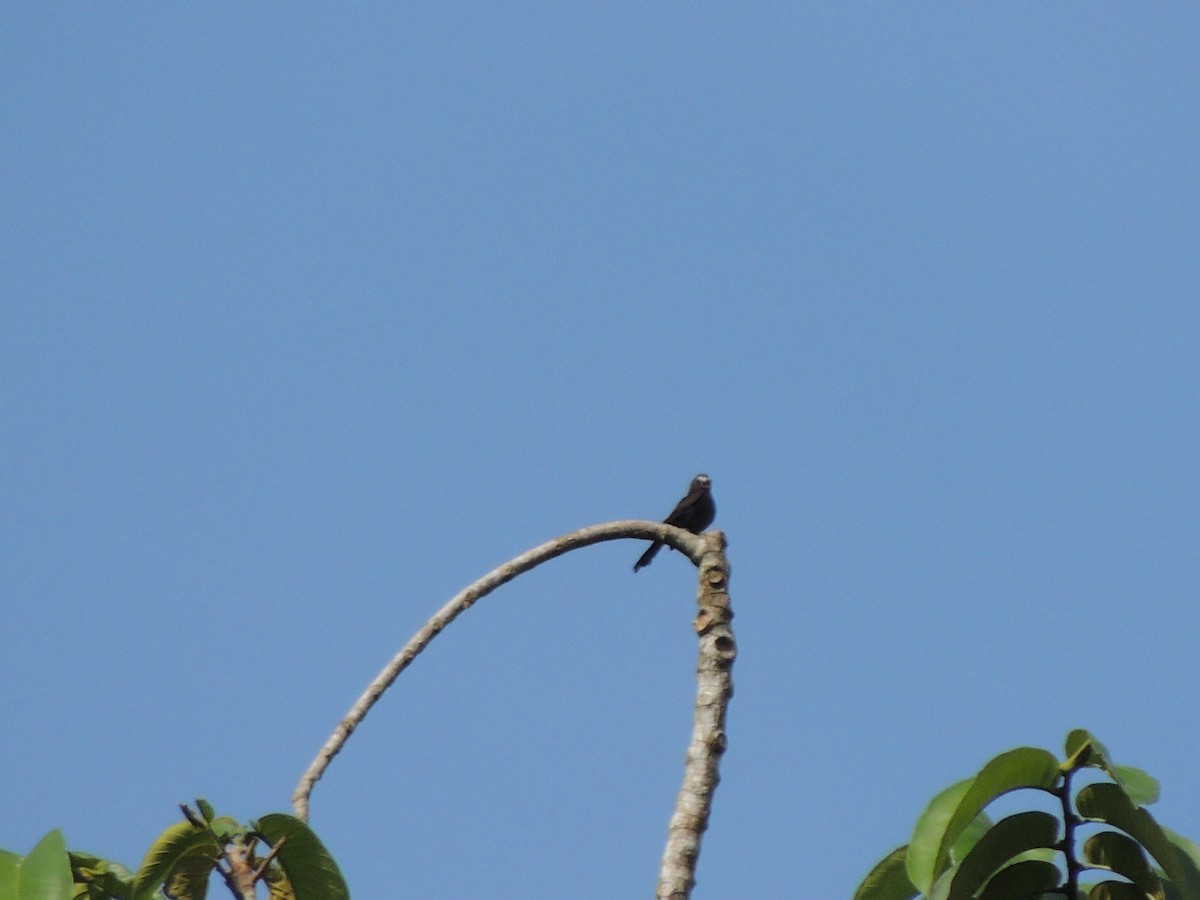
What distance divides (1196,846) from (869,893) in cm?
69

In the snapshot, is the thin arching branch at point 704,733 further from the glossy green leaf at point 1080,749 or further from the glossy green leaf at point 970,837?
the glossy green leaf at point 1080,749

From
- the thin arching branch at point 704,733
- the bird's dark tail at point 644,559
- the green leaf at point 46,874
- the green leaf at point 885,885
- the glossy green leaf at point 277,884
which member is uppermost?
the bird's dark tail at point 644,559

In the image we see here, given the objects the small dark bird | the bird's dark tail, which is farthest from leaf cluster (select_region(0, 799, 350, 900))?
the small dark bird

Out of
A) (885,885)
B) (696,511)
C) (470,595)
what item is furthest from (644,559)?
(885,885)

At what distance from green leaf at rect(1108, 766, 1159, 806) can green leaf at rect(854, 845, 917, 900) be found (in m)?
0.56

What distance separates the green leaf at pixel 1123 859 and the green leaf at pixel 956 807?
30 centimetres

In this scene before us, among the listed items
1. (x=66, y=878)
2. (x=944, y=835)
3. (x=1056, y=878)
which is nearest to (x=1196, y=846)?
(x=1056, y=878)

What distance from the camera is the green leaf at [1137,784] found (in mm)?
2475

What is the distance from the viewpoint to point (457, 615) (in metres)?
3.57

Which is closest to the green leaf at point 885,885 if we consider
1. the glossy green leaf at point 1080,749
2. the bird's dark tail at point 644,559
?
the glossy green leaf at point 1080,749

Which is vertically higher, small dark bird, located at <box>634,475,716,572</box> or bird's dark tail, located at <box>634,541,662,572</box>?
small dark bird, located at <box>634,475,716,572</box>

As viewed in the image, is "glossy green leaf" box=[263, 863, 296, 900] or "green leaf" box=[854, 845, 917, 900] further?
"glossy green leaf" box=[263, 863, 296, 900]

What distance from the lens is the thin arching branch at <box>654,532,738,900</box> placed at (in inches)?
125

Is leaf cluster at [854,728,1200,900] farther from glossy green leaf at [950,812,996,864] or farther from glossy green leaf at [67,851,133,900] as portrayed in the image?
glossy green leaf at [67,851,133,900]
